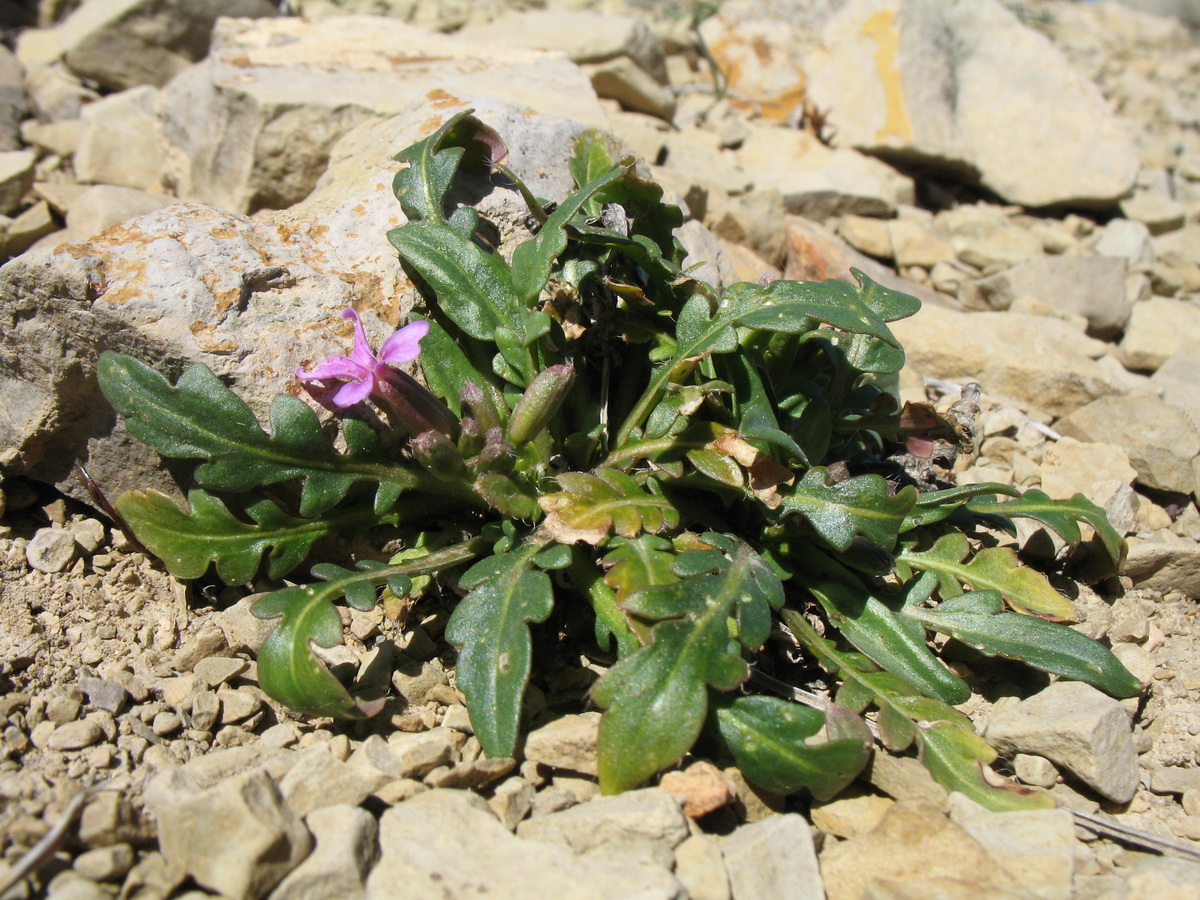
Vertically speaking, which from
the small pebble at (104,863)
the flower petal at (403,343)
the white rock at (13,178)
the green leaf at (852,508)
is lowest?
the small pebble at (104,863)

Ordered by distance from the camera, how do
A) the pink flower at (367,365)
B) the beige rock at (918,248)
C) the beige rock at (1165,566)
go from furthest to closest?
the beige rock at (918,248) < the beige rock at (1165,566) < the pink flower at (367,365)

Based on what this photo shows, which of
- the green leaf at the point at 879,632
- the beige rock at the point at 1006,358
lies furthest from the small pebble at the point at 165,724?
the beige rock at the point at 1006,358

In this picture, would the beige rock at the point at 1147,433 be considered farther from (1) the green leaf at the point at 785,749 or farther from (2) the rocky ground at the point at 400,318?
(1) the green leaf at the point at 785,749

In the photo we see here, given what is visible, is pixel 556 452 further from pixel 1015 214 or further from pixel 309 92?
pixel 1015 214

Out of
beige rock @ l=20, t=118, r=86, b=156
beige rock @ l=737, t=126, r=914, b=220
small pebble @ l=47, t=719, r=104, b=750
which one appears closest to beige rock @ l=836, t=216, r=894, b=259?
beige rock @ l=737, t=126, r=914, b=220

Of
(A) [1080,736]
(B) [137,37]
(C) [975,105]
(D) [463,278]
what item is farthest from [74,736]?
(C) [975,105]

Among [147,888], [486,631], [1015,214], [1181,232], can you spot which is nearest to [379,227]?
[486,631]

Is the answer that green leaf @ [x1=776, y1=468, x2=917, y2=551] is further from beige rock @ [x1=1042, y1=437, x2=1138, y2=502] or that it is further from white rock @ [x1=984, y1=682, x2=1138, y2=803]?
beige rock @ [x1=1042, y1=437, x2=1138, y2=502]
